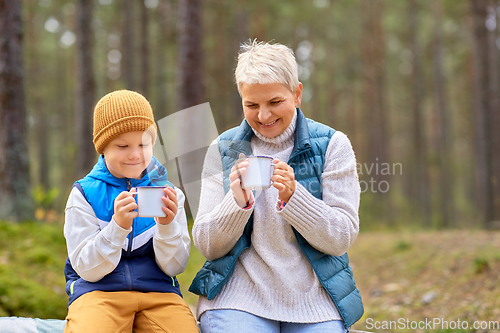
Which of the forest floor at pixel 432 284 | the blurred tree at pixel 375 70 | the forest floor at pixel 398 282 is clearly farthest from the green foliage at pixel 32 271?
the blurred tree at pixel 375 70

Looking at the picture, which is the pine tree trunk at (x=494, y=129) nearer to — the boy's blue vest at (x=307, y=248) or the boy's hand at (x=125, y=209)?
the boy's blue vest at (x=307, y=248)

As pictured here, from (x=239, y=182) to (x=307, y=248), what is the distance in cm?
49

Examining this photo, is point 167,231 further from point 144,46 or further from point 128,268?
point 144,46

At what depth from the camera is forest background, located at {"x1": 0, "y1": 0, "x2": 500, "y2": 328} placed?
744 centimetres

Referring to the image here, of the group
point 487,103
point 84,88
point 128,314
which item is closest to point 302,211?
point 128,314

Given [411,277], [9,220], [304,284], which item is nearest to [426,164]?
[411,277]

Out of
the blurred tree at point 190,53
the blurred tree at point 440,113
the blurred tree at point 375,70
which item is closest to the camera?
the blurred tree at point 190,53

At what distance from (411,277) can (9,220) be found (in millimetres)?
5471

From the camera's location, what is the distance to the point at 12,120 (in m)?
5.68

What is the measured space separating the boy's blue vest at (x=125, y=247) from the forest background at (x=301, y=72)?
39 cm

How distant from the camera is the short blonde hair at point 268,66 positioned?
2.10 meters

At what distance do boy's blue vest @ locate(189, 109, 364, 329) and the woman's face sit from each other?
101mm

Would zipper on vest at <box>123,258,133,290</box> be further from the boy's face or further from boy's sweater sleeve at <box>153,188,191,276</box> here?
the boy's face

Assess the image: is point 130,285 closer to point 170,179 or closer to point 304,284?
point 170,179
